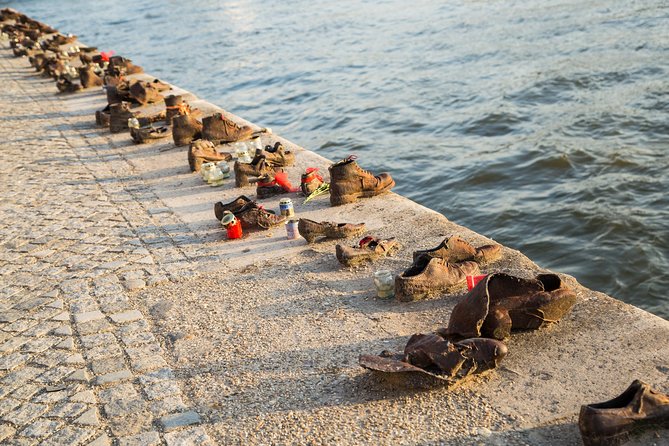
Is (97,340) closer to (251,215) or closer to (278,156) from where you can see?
(251,215)

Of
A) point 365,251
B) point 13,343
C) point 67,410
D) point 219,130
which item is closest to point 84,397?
point 67,410

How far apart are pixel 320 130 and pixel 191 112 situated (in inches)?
133

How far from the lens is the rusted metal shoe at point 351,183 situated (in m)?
6.27

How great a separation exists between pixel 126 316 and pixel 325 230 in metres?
1.65

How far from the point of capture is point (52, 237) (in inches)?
260

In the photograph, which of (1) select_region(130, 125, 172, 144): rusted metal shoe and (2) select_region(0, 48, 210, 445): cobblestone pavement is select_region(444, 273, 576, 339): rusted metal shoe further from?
(1) select_region(130, 125, 172, 144): rusted metal shoe

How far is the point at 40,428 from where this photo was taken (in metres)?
3.79

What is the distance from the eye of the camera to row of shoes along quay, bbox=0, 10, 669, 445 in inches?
138

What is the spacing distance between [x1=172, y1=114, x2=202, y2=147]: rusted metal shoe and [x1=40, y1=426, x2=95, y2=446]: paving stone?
18.1 ft

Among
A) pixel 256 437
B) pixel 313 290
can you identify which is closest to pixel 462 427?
pixel 256 437

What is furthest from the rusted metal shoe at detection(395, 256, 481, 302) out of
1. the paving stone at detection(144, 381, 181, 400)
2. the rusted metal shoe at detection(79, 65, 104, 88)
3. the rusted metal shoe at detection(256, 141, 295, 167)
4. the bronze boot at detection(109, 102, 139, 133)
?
the rusted metal shoe at detection(79, 65, 104, 88)

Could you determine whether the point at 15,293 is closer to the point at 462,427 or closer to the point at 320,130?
the point at 462,427

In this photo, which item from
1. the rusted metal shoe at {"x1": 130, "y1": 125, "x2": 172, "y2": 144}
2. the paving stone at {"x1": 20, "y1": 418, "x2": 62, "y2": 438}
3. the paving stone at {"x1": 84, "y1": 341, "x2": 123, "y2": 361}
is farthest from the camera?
the rusted metal shoe at {"x1": 130, "y1": 125, "x2": 172, "y2": 144}

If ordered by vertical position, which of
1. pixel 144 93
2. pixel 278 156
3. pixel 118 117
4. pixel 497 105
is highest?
pixel 144 93
